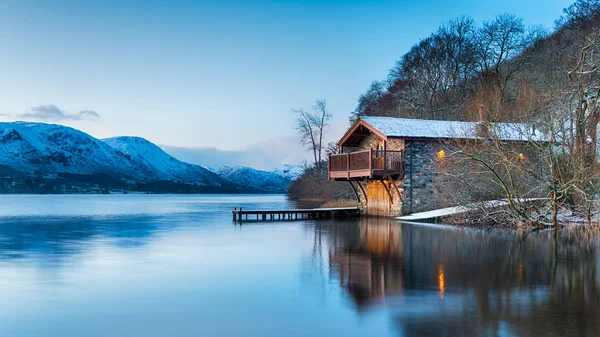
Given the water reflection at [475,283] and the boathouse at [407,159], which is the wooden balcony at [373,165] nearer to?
the boathouse at [407,159]

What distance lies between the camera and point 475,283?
36.6 feet

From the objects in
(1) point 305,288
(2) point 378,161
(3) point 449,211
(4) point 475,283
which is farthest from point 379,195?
(1) point 305,288

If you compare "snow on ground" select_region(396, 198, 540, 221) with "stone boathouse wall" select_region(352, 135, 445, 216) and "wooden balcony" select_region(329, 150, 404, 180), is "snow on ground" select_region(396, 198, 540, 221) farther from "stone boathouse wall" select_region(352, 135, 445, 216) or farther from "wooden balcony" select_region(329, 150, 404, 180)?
"wooden balcony" select_region(329, 150, 404, 180)

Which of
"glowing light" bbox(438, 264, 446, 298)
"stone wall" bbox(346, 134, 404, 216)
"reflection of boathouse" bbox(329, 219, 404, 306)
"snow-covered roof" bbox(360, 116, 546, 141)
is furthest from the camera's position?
"stone wall" bbox(346, 134, 404, 216)

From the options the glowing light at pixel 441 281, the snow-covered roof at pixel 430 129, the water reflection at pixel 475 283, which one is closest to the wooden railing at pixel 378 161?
the snow-covered roof at pixel 430 129

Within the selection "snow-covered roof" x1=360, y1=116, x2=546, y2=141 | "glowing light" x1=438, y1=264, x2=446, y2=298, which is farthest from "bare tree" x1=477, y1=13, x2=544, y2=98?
"glowing light" x1=438, y1=264, x2=446, y2=298

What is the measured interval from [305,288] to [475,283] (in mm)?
3282

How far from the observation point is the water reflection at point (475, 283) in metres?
7.89

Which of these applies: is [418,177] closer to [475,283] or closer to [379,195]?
[379,195]

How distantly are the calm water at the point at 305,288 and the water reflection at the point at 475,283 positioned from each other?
30 mm

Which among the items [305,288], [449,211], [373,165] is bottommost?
[305,288]

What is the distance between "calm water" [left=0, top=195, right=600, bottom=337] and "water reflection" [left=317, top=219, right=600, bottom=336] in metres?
0.03

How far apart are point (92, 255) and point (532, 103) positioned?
1827 centimetres

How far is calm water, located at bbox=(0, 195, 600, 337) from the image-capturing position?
26.0ft
